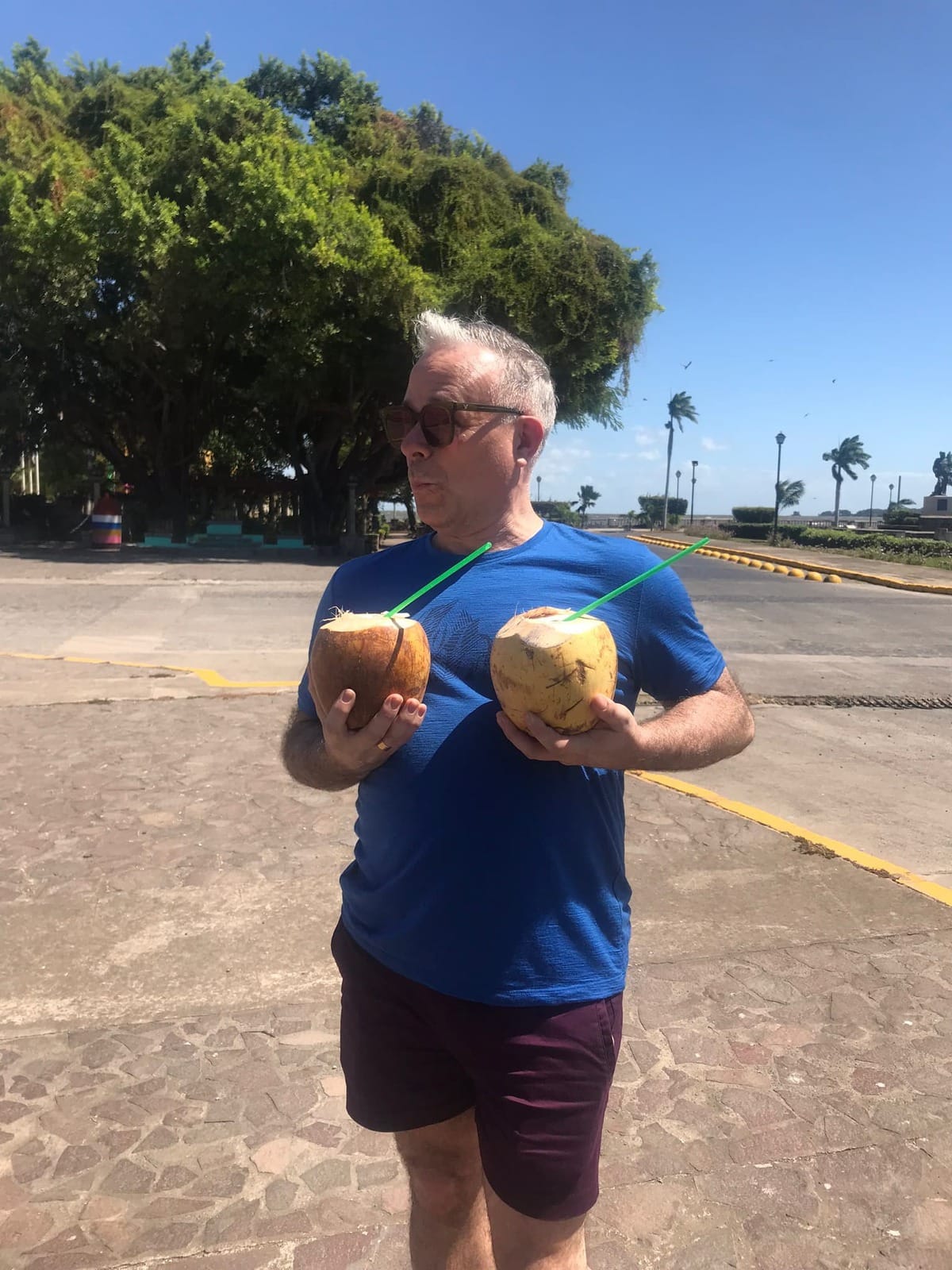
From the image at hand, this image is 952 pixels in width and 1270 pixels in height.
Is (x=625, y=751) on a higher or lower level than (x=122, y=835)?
higher

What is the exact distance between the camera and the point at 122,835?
4.88 meters

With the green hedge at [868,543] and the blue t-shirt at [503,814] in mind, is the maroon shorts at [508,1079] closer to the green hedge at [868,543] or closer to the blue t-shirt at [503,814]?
the blue t-shirt at [503,814]

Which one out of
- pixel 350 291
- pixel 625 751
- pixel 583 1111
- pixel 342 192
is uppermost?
pixel 342 192

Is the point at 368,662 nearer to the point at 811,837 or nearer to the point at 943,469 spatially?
the point at 811,837

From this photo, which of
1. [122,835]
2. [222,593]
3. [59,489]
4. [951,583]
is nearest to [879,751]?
[122,835]

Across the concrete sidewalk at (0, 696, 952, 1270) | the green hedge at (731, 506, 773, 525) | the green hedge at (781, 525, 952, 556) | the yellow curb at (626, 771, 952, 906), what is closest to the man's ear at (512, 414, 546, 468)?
the concrete sidewalk at (0, 696, 952, 1270)

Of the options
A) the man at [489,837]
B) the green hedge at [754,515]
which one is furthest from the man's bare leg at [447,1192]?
the green hedge at [754,515]

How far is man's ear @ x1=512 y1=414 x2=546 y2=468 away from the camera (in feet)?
6.22

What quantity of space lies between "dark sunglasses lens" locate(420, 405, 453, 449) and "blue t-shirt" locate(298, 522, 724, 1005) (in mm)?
228

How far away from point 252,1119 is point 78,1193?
0.48 m

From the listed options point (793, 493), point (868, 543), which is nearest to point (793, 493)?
point (793, 493)

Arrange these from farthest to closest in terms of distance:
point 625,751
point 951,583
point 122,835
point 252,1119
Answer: point 951,583 < point 122,835 < point 252,1119 < point 625,751

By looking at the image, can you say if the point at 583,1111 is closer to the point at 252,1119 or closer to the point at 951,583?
the point at 252,1119

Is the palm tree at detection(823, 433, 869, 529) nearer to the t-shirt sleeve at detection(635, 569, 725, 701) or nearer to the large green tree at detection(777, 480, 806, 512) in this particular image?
the large green tree at detection(777, 480, 806, 512)
